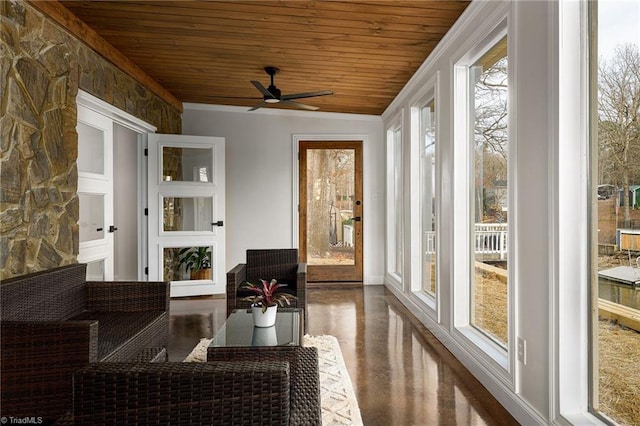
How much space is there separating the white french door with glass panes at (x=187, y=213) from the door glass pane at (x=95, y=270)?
1.17 meters

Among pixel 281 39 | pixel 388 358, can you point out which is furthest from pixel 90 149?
pixel 388 358

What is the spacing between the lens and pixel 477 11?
2.87 m

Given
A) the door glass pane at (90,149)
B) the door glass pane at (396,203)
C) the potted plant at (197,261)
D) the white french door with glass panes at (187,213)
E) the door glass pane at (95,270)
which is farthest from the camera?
the door glass pane at (396,203)

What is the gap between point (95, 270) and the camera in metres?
4.05

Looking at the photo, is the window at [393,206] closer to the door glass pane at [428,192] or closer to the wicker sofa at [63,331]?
the door glass pane at [428,192]

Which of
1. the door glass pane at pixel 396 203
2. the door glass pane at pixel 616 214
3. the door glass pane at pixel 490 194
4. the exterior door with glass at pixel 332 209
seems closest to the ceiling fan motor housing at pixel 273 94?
the door glass pane at pixel 490 194

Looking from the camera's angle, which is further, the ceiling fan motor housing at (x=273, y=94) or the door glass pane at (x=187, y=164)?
the door glass pane at (x=187, y=164)

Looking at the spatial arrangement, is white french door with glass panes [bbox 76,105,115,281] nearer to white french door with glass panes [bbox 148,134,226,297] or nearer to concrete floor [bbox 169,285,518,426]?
concrete floor [bbox 169,285,518,426]

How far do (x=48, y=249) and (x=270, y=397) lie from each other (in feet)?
8.25

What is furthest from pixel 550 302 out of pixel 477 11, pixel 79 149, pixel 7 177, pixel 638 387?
pixel 79 149

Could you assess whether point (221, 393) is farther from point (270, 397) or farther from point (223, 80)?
point (223, 80)

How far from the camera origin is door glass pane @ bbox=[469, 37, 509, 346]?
287 cm

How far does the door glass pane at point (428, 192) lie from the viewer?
4.32m

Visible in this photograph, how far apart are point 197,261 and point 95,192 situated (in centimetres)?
196
